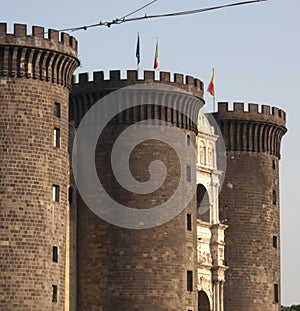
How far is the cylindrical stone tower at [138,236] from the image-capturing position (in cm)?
7144

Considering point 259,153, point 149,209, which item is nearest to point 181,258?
point 149,209

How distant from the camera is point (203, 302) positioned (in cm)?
8125

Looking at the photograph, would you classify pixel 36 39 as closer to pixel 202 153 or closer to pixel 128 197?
pixel 128 197

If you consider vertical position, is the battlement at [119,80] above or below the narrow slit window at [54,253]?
above

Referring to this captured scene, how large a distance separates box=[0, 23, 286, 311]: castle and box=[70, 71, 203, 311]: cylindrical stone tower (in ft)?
0.20

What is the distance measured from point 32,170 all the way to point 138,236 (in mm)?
9252

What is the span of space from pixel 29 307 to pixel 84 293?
29.1ft

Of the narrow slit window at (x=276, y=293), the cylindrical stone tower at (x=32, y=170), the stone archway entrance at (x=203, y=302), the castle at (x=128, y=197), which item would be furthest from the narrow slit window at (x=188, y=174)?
the narrow slit window at (x=276, y=293)

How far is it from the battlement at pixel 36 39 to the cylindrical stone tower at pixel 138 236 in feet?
22.8

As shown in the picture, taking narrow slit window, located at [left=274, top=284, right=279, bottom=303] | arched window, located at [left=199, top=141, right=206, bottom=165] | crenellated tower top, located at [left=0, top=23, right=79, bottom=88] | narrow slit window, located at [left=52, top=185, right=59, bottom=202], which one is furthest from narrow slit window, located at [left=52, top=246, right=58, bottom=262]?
narrow slit window, located at [left=274, top=284, right=279, bottom=303]

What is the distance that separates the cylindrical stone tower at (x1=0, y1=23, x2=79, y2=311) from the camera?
64.1 meters

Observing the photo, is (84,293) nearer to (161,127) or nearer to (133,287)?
(133,287)

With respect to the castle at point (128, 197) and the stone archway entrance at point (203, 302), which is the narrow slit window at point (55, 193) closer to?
the castle at point (128, 197)

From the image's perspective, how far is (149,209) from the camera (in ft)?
238
